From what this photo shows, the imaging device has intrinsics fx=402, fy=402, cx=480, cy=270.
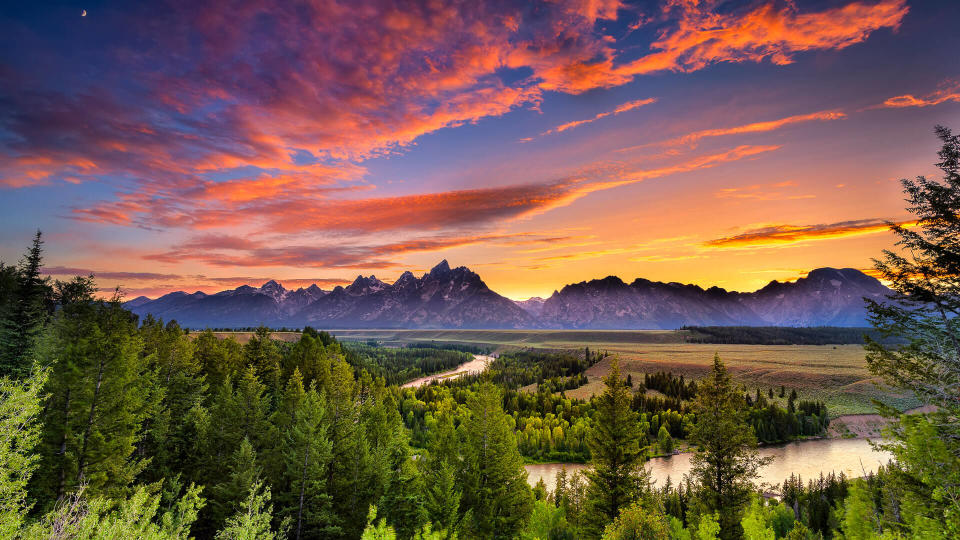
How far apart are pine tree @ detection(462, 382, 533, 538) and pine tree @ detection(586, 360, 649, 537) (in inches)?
284

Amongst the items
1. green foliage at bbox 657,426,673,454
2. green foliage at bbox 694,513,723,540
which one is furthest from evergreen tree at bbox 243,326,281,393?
green foliage at bbox 657,426,673,454

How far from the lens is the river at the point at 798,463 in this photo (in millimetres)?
82875

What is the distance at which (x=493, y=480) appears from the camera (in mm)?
39094

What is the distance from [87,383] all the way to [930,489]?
56605 millimetres

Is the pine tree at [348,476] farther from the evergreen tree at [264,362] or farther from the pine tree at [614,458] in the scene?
the pine tree at [614,458]

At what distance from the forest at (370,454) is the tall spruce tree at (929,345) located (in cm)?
9

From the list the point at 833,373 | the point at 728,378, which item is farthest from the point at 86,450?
the point at 833,373

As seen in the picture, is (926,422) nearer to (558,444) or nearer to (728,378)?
(728,378)

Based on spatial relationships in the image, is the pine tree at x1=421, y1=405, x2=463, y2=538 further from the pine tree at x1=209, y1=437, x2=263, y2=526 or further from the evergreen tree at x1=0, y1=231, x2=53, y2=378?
the evergreen tree at x1=0, y1=231, x2=53, y2=378

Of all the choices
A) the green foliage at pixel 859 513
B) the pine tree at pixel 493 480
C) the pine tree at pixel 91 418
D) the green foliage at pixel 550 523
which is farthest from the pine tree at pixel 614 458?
the pine tree at pixel 91 418

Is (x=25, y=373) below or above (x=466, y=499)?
above

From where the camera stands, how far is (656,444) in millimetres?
101125

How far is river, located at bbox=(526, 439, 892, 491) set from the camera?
3263 inches

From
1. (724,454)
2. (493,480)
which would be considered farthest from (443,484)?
(724,454)
